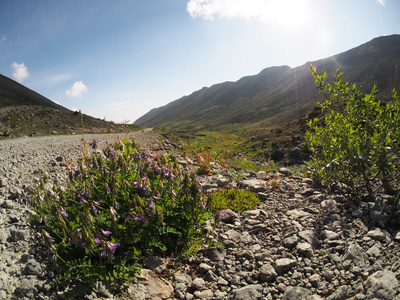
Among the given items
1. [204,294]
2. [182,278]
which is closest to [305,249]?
[204,294]

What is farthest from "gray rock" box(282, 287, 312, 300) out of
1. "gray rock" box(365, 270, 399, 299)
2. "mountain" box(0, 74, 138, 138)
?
"mountain" box(0, 74, 138, 138)

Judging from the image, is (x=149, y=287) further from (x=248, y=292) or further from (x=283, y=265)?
(x=283, y=265)

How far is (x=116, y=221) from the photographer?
3398mm

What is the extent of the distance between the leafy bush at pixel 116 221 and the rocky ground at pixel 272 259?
0.96ft

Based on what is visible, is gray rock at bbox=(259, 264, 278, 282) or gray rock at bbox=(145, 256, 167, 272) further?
gray rock at bbox=(145, 256, 167, 272)

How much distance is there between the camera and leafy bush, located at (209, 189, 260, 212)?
630 centimetres

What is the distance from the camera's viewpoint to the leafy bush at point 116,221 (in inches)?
127

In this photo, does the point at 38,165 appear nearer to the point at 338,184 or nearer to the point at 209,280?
the point at 209,280

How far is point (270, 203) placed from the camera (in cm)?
668

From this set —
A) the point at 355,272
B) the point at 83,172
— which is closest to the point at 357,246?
the point at 355,272

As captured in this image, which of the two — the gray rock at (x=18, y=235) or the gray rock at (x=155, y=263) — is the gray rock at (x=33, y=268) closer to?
the gray rock at (x=18, y=235)

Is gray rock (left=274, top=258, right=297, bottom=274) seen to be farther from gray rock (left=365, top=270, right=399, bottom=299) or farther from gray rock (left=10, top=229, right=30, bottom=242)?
gray rock (left=10, top=229, right=30, bottom=242)

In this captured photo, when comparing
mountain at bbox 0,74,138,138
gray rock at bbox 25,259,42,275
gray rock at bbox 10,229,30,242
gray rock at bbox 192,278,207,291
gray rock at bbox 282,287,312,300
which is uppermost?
mountain at bbox 0,74,138,138

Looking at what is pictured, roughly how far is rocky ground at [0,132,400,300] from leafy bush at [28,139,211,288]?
0.29 meters
